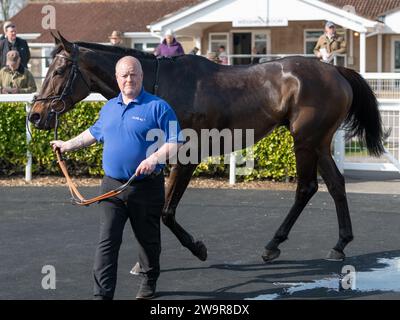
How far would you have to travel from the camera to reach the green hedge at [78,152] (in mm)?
11234

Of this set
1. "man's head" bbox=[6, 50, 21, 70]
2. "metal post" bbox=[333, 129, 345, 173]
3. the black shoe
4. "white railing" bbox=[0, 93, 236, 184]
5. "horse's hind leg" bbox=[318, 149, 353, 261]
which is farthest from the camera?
"man's head" bbox=[6, 50, 21, 70]

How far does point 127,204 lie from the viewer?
541 centimetres

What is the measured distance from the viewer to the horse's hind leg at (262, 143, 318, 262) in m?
7.02

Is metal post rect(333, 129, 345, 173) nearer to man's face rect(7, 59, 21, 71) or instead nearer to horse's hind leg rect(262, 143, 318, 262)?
horse's hind leg rect(262, 143, 318, 262)

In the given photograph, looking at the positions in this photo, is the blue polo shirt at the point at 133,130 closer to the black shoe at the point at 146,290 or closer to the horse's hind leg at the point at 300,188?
the black shoe at the point at 146,290

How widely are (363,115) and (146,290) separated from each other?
10.4 ft

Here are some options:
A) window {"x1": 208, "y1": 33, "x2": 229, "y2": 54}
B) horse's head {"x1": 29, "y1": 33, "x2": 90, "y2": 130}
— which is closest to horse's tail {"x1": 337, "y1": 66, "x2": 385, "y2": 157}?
horse's head {"x1": 29, "y1": 33, "x2": 90, "y2": 130}

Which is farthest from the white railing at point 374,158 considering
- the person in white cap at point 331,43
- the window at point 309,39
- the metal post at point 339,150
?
the window at point 309,39

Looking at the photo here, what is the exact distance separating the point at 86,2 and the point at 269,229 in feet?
115

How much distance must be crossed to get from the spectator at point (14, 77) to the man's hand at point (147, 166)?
766 cm

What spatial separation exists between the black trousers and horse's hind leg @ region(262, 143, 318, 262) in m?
1.61
